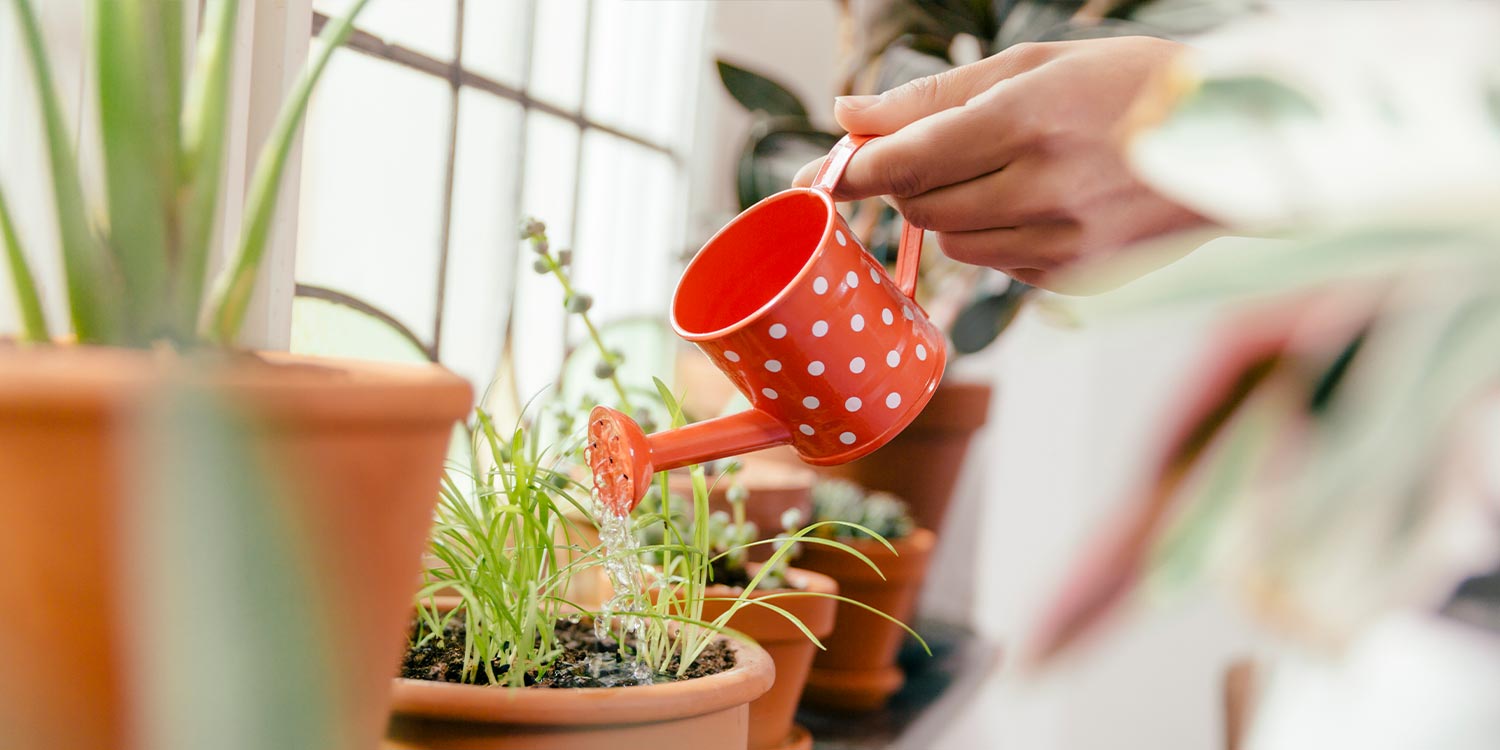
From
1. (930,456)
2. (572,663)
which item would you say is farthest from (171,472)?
(930,456)

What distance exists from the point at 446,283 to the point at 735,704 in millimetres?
568

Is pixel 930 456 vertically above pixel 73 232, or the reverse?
pixel 73 232

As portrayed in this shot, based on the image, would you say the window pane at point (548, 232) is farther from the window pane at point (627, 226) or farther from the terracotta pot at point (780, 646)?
the terracotta pot at point (780, 646)

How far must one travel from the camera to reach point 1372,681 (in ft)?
0.53

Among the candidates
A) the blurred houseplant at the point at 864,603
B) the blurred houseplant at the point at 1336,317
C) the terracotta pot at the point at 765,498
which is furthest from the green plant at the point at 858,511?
Result: the blurred houseplant at the point at 1336,317

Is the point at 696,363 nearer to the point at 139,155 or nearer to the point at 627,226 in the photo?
the point at 627,226

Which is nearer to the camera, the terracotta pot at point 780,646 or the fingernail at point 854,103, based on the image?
Result: the fingernail at point 854,103

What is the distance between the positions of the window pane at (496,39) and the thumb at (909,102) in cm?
46

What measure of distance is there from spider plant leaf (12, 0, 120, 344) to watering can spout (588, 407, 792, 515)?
0.71 feet

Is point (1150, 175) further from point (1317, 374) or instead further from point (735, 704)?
point (735, 704)

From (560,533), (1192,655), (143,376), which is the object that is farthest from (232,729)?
(1192,655)

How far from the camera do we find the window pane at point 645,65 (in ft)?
3.86

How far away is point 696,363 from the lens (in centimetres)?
122

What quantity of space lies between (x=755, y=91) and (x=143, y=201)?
1.00m
